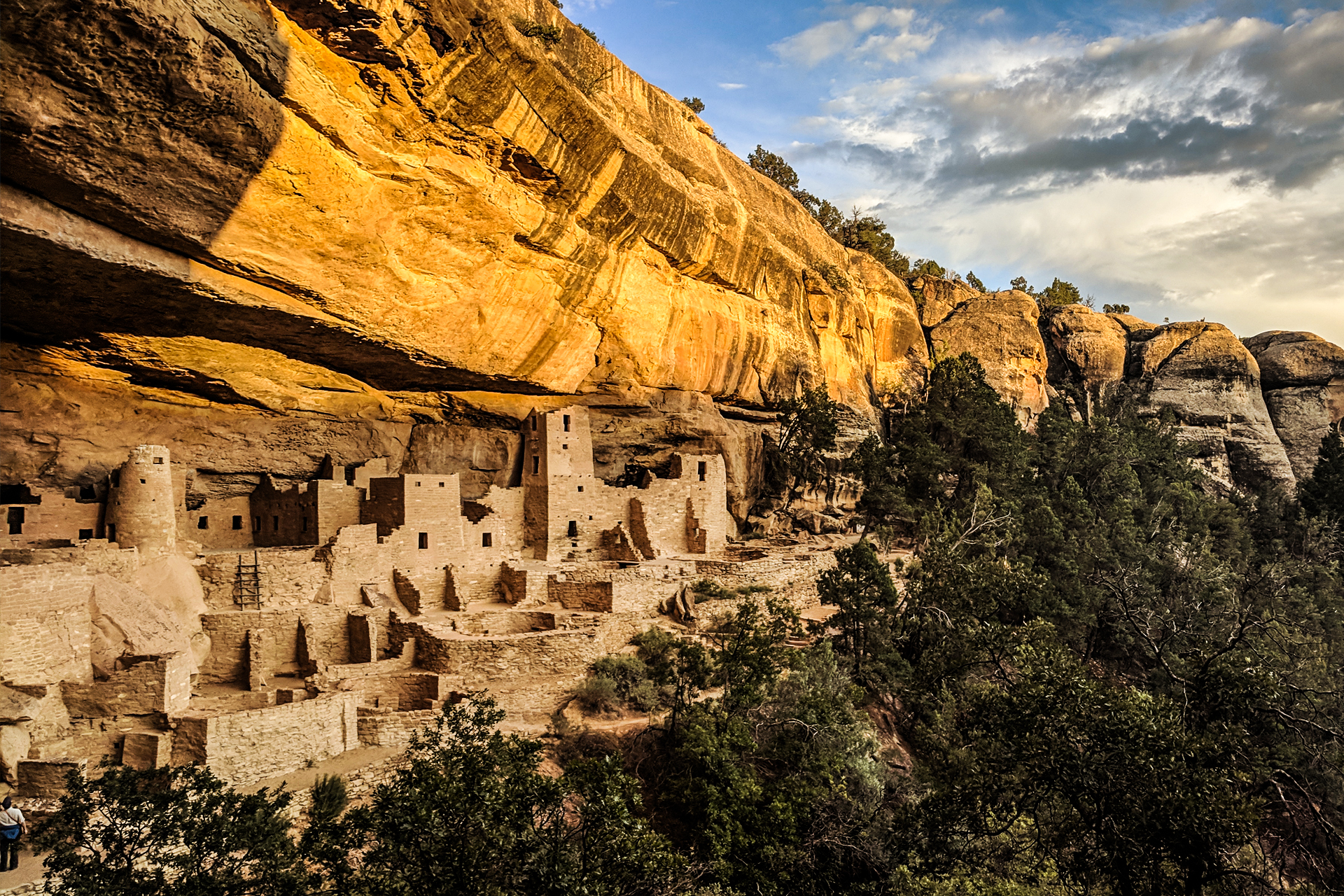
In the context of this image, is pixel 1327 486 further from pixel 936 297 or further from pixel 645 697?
pixel 645 697

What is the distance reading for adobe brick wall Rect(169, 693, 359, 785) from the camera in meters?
12.3

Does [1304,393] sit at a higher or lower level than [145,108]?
lower

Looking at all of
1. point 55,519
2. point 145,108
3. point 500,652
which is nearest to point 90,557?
point 55,519

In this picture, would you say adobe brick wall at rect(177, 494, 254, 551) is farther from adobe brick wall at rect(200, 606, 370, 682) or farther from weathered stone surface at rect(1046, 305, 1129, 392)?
weathered stone surface at rect(1046, 305, 1129, 392)

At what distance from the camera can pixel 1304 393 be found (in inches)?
1967

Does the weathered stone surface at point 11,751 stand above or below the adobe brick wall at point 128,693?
below

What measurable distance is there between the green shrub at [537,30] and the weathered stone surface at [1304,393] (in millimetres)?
51833

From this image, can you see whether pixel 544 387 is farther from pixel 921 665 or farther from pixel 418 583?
pixel 921 665

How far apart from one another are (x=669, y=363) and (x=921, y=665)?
11.8 m

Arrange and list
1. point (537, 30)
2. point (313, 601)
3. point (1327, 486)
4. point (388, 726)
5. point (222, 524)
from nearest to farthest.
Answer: point (388, 726), point (313, 601), point (537, 30), point (222, 524), point (1327, 486)

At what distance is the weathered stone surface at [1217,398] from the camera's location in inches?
1852

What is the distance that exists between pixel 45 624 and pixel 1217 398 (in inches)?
2228

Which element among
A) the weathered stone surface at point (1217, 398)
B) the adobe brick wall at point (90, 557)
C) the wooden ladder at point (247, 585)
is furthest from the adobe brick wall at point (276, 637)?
the weathered stone surface at point (1217, 398)

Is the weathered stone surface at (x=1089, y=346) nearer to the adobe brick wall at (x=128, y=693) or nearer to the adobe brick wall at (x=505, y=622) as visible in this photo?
the adobe brick wall at (x=505, y=622)
